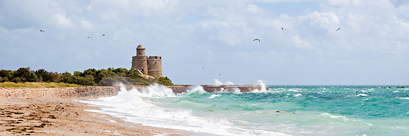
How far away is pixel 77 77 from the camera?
37562mm

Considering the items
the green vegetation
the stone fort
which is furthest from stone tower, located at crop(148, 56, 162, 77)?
the green vegetation

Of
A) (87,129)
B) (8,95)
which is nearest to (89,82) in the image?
(8,95)

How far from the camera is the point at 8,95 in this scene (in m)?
19.4

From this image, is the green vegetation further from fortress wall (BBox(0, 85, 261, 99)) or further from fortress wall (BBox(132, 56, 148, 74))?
fortress wall (BBox(132, 56, 148, 74))

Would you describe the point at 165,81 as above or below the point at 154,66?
below

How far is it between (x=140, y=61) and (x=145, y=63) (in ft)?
2.75

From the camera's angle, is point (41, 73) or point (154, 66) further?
point (154, 66)

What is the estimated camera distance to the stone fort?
6003 cm

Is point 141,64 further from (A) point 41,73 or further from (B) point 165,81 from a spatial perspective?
(A) point 41,73

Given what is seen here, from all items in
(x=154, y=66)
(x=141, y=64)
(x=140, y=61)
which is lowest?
(x=154, y=66)

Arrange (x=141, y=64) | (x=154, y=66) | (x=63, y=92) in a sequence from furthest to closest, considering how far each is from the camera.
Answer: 1. (x=154, y=66)
2. (x=141, y=64)
3. (x=63, y=92)

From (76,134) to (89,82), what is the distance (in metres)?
30.7

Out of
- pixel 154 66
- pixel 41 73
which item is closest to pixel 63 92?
pixel 41 73

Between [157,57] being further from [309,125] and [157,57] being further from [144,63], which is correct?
[309,125]
